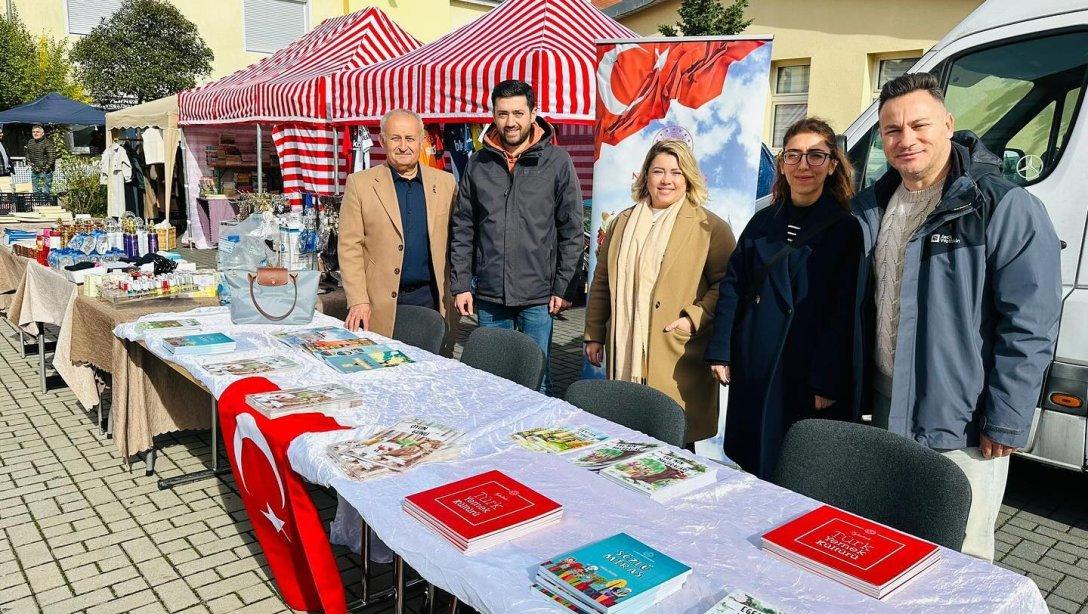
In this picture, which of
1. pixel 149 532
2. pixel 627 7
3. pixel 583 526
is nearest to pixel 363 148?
pixel 149 532

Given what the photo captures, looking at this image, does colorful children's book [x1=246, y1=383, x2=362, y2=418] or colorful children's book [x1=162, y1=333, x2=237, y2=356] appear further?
colorful children's book [x1=162, y1=333, x2=237, y2=356]

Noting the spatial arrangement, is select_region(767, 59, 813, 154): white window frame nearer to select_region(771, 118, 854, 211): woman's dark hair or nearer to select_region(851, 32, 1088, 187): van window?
select_region(851, 32, 1088, 187): van window

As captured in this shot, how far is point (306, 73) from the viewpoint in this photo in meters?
9.24

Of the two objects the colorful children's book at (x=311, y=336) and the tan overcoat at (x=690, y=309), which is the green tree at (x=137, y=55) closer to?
the colorful children's book at (x=311, y=336)

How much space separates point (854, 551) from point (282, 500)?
1600 millimetres

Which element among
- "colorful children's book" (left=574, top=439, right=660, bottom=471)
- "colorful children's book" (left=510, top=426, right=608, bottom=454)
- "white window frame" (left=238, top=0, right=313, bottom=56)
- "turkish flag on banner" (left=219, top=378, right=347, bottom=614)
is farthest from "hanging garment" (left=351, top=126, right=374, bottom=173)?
"white window frame" (left=238, top=0, right=313, bottom=56)

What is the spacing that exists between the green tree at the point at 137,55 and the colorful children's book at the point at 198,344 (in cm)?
1734

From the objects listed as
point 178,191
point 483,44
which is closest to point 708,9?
point 483,44

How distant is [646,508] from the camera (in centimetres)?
180

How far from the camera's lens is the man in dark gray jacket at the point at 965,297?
2055mm

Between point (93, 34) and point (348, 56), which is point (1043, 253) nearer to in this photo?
point (348, 56)

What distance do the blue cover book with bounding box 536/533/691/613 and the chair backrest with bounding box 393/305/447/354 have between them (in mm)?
2105

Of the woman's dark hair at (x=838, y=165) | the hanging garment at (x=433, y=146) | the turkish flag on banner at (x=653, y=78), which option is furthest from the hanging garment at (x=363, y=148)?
the woman's dark hair at (x=838, y=165)

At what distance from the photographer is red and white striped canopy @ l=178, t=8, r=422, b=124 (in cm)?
861
